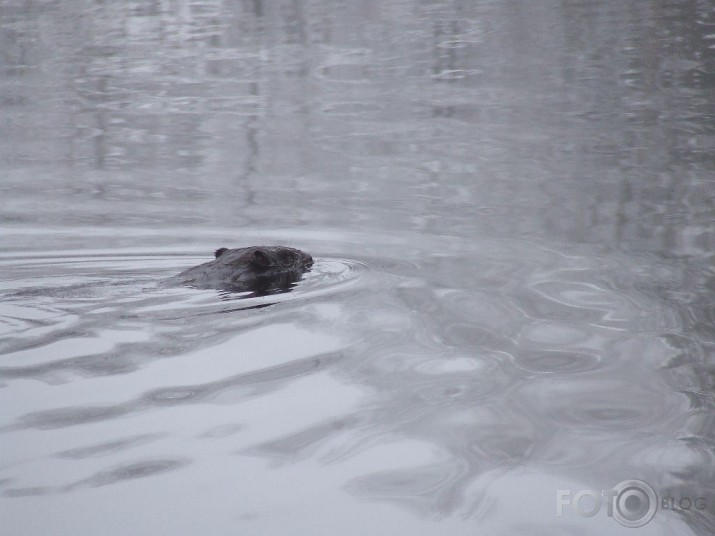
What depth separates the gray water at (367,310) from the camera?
430 cm

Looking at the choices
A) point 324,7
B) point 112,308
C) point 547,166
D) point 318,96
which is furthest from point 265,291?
point 324,7

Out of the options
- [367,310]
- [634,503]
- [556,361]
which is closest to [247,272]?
[367,310]

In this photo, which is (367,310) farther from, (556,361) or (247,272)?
(556,361)

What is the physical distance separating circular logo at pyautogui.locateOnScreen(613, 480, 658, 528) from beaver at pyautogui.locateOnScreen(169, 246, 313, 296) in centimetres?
345

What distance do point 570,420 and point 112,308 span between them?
3.06 metres

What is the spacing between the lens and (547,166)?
37.8ft

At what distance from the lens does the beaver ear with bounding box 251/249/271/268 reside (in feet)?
24.8

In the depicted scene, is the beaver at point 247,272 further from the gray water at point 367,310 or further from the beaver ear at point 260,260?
the gray water at point 367,310

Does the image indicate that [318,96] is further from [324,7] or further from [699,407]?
[324,7]

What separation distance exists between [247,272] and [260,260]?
120 millimetres

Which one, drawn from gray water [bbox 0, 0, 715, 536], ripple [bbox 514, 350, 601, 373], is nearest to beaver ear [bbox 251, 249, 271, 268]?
gray water [bbox 0, 0, 715, 536]

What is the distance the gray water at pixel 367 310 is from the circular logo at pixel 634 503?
0.16ft

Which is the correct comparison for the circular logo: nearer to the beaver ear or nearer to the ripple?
the ripple

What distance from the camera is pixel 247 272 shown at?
24.8ft
